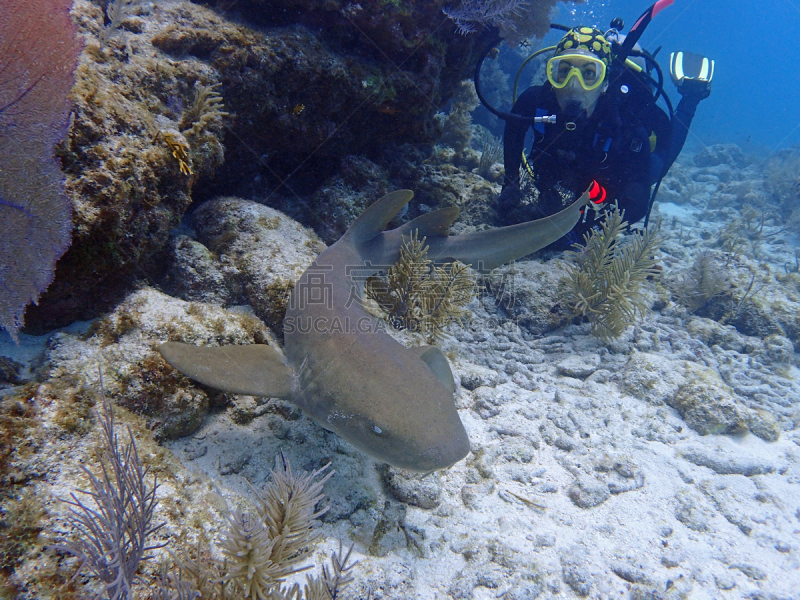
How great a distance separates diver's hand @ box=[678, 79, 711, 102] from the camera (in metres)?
9.98

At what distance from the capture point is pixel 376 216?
4020 millimetres

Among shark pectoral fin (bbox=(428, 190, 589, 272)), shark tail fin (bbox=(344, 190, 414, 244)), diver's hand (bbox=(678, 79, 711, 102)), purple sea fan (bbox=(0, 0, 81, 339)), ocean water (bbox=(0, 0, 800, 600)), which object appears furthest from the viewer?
diver's hand (bbox=(678, 79, 711, 102))

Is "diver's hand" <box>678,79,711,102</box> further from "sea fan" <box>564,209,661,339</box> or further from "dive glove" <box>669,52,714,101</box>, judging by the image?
"sea fan" <box>564,209,661,339</box>

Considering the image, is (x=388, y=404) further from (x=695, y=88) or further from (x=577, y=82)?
(x=695, y=88)

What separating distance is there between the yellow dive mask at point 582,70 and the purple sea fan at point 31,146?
703 cm

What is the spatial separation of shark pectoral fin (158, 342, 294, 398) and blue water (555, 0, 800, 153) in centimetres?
10400

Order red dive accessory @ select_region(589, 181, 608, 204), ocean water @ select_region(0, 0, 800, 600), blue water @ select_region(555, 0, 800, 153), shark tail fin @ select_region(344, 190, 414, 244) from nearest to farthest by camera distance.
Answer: ocean water @ select_region(0, 0, 800, 600) < shark tail fin @ select_region(344, 190, 414, 244) < red dive accessory @ select_region(589, 181, 608, 204) < blue water @ select_region(555, 0, 800, 153)

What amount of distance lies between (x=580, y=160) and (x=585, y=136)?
43cm

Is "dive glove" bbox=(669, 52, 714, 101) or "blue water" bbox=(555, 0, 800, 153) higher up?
"blue water" bbox=(555, 0, 800, 153)

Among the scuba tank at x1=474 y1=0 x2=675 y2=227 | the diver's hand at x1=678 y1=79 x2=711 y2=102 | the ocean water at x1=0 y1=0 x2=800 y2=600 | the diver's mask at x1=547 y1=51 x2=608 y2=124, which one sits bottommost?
the ocean water at x1=0 y1=0 x2=800 y2=600

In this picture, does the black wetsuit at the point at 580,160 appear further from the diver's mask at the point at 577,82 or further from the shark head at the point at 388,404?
the shark head at the point at 388,404

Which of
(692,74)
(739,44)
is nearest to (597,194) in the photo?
(692,74)

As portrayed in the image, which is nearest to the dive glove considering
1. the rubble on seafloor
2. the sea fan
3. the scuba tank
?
the scuba tank

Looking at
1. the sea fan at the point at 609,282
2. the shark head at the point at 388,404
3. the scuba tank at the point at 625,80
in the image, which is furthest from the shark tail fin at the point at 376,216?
the scuba tank at the point at 625,80
